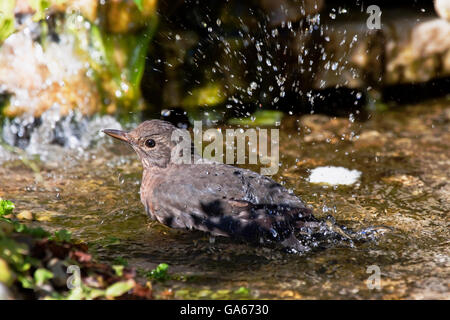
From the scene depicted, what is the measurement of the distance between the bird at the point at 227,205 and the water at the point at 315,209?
0.44 feet

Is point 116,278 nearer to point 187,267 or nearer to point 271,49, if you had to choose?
point 187,267

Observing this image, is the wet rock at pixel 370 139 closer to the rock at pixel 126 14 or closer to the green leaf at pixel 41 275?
the rock at pixel 126 14

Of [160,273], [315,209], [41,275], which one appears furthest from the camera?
[315,209]

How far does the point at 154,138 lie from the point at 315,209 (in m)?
1.67

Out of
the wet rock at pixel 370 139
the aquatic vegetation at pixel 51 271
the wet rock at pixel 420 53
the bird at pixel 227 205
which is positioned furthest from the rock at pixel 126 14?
the aquatic vegetation at pixel 51 271

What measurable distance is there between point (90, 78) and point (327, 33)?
3143mm

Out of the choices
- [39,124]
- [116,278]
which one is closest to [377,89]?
[39,124]

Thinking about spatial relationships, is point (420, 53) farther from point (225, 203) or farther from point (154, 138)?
point (225, 203)

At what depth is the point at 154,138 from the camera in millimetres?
5773

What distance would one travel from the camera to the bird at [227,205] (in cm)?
498

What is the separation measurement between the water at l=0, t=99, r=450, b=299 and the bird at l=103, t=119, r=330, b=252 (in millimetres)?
134

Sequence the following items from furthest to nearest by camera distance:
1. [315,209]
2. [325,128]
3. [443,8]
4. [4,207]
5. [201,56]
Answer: [443,8]
[325,128]
[201,56]
[315,209]
[4,207]

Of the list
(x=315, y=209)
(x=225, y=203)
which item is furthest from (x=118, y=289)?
(x=315, y=209)

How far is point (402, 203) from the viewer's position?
5781mm
